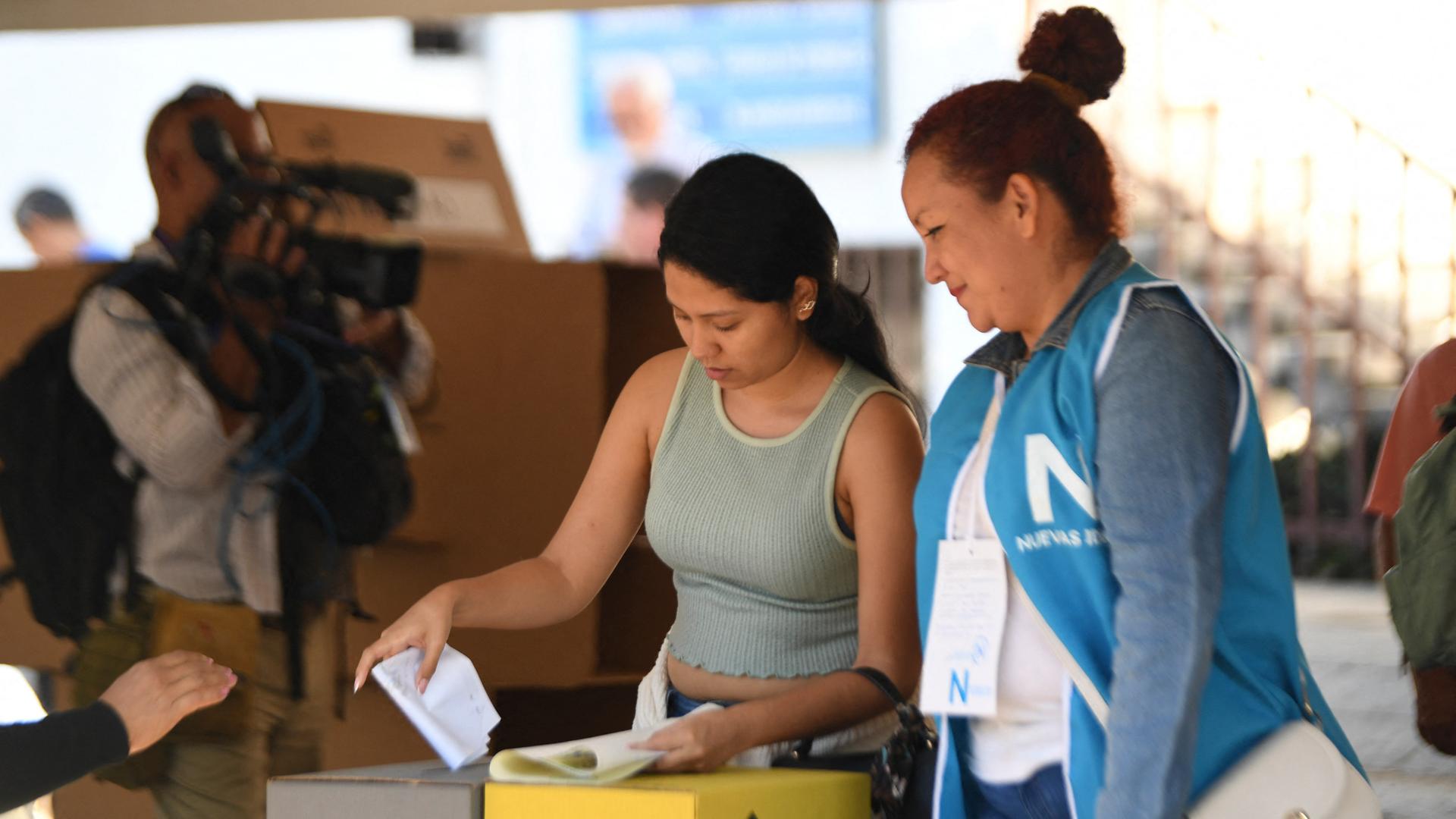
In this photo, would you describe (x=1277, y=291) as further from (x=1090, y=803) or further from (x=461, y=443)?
(x=1090, y=803)

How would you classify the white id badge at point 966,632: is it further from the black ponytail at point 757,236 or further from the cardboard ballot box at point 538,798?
the black ponytail at point 757,236

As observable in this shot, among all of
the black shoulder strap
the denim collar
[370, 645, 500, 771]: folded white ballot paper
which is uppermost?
the denim collar

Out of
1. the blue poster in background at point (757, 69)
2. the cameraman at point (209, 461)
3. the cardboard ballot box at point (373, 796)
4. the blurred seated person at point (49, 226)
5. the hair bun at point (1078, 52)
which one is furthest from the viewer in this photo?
the blue poster in background at point (757, 69)

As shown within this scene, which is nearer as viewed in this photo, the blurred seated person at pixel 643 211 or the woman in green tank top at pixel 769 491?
the woman in green tank top at pixel 769 491

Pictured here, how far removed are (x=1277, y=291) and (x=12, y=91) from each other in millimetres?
6604

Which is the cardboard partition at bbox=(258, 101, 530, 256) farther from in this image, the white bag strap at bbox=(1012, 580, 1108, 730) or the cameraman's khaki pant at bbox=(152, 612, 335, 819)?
the white bag strap at bbox=(1012, 580, 1108, 730)

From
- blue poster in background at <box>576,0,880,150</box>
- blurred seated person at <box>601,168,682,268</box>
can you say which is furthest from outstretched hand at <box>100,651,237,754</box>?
blue poster in background at <box>576,0,880,150</box>

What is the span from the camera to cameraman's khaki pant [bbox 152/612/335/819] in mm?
2414

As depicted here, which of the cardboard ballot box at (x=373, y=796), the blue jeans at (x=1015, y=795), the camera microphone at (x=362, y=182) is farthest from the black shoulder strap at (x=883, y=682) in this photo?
the camera microphone at (x=362, y=182)

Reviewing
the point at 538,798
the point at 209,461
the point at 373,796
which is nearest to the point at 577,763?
the point at 538,798

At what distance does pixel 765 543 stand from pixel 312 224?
4.18ft

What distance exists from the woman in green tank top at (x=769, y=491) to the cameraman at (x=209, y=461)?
0.89 meters

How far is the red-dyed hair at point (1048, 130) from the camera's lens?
1.36 metres

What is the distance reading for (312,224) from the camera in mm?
2580
